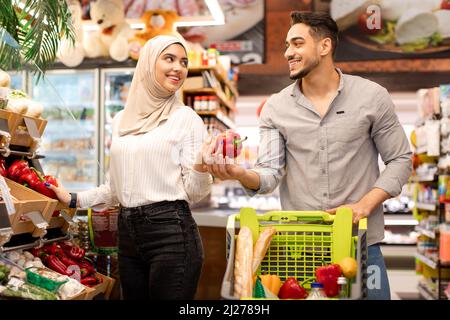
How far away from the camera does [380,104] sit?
215 centimetres

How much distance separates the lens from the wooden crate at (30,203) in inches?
90.3

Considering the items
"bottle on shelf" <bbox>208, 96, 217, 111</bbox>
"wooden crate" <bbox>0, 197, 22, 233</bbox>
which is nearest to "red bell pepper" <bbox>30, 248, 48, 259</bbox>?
"wooden crate" <bbox>0, 197, 22, 233</bbox>

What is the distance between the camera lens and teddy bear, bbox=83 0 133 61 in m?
5.33

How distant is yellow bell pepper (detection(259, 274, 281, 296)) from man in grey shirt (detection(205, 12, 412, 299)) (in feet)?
1.34

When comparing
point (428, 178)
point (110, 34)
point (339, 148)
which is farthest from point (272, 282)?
point (428, 178)

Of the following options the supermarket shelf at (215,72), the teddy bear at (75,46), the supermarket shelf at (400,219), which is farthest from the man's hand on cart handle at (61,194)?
the supermarket shelf at (400,219)

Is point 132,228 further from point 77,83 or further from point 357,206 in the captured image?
point 77,83

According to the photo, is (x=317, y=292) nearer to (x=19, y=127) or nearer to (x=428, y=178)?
(x=19, y=127)

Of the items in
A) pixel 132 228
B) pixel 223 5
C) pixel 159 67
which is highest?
pixel 223 5

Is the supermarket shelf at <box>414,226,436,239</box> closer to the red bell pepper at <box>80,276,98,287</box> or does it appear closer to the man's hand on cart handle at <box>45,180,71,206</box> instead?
the red bell pepper at <box>80,276,98,287</box>

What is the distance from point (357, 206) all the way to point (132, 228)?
0.88m

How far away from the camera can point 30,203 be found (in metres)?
2.27

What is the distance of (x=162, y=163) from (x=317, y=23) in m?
0.80
